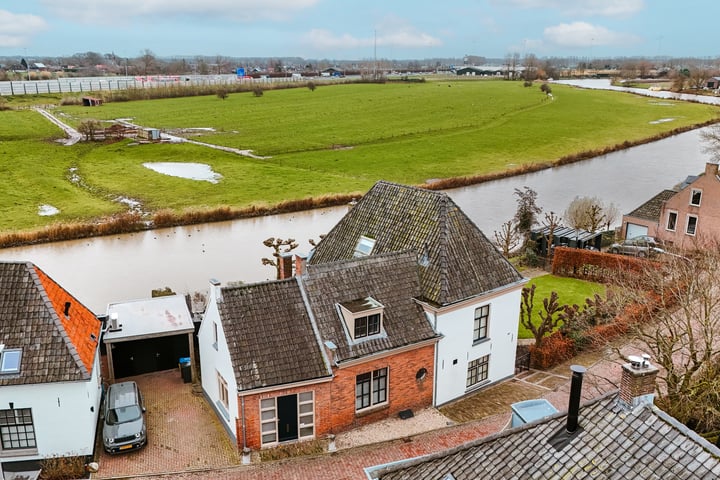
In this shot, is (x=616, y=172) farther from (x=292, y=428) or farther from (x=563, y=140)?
(x=292, y=428)

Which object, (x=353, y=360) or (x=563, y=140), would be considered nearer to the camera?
(x=353, y=360)

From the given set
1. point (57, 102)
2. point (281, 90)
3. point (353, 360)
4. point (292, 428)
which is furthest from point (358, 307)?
point (281, 90)

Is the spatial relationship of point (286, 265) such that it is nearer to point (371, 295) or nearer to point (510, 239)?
point (371, 295)

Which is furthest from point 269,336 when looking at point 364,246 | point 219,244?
point 219,244

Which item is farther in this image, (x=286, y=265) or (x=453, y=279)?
(x=286, y=265)

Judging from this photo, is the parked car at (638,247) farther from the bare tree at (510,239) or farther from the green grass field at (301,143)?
the green grass field at (301,143)

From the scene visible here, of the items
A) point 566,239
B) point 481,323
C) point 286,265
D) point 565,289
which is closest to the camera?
point 481,323

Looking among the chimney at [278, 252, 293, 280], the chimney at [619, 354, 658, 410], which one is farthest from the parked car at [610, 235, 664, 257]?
the chimney at [619, 354, 658, 410]
